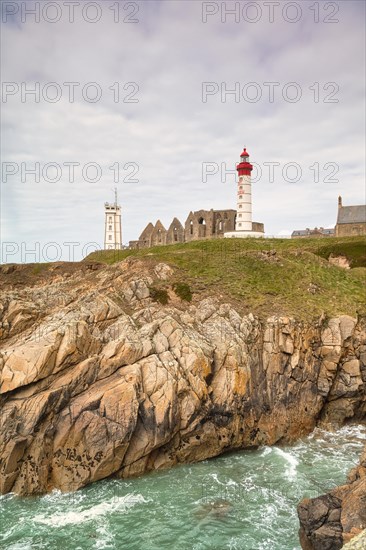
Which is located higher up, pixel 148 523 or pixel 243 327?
pixel 243 327

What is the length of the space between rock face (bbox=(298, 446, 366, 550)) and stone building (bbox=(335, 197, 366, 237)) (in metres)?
70.8

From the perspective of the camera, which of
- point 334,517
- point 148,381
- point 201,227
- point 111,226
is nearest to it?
point 334,517

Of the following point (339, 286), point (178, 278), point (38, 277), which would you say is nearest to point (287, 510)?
point (178, 278)

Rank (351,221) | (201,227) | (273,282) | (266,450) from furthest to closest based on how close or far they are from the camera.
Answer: (201,227) → (351,221) → (273,282) → (266,450)

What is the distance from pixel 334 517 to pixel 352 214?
77.8 m

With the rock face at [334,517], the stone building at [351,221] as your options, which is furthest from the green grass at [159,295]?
the stone building at [351,221]

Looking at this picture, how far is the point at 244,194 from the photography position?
82.5m

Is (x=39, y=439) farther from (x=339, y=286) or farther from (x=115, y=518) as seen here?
(x=339, y=286)

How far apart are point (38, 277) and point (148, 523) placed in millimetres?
44106

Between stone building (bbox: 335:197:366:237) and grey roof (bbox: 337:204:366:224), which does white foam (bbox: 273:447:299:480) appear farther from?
grey roof (bbox: 337:204:366:224)

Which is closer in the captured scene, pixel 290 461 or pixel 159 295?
pixel 290 461

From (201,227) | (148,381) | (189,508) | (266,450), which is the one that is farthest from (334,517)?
(201,227)

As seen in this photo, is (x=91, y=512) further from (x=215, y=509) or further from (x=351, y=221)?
(x=351, y=221)

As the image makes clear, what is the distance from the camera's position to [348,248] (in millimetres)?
68000
